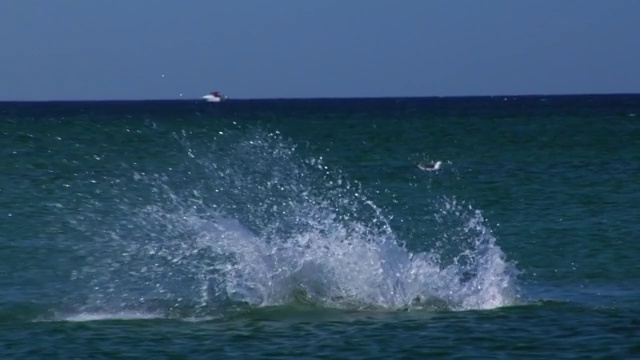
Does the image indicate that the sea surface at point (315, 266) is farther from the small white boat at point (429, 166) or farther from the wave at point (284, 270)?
the small white boat at point (429, 166)

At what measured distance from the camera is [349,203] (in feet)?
78.2

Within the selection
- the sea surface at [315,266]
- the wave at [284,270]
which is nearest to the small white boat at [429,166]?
the sea surface at [315,266]

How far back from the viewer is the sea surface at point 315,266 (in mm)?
12070

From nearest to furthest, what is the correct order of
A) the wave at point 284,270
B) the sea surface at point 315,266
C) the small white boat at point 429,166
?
the sea surface at point 315,266 < the wave at point 284,270 < the small white boat at point 429,166

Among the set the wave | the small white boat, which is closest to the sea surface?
the wave

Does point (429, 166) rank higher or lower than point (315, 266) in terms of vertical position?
lower

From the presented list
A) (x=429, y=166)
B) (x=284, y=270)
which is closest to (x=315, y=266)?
(x=284, y=270)

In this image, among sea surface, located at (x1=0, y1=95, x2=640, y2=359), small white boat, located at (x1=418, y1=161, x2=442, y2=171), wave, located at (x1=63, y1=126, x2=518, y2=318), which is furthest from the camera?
small white boat, located at (x1=418, y1=161, x2=442, y2=171)

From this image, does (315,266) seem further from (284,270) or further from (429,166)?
(429,166)

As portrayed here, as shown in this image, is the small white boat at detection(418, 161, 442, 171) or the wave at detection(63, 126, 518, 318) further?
the small white boat at detection(418, 161, 442, 171)

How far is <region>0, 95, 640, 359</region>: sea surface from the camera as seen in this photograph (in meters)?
Answer: 12.1

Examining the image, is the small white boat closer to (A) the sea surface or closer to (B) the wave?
(A) the sea surface

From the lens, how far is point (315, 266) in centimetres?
1421

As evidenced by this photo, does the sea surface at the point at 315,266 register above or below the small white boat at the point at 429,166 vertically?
above
